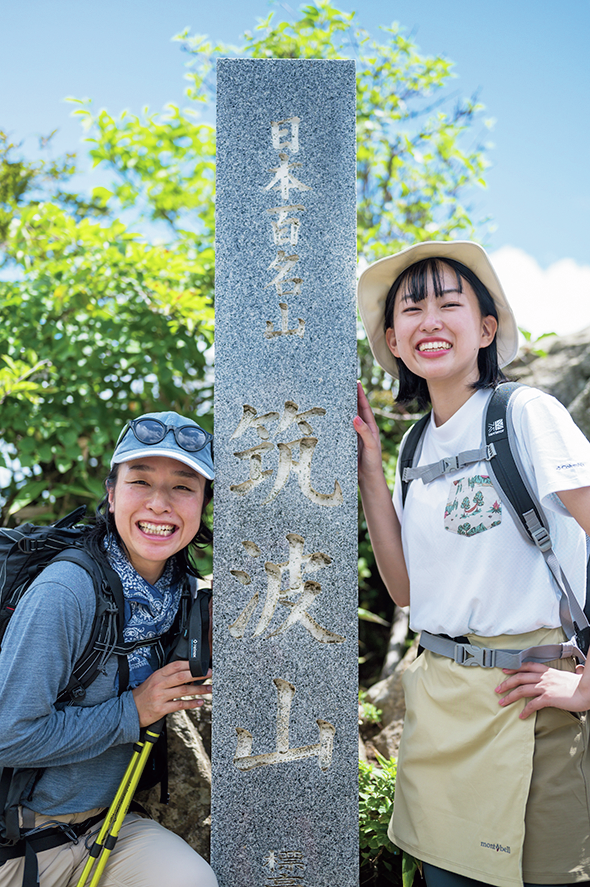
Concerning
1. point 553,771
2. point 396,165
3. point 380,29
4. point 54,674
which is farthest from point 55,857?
point 380,29

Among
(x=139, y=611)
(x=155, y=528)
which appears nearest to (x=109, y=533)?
(x=155, y=528)

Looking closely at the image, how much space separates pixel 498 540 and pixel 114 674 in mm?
1416

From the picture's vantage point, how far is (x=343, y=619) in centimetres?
253

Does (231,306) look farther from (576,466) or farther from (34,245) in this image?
(34,245)

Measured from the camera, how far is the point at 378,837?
291 cm

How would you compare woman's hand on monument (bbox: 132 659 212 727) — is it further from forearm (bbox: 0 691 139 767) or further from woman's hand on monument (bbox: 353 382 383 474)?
woman's hand on monument (bbox: 353 382 383 474)

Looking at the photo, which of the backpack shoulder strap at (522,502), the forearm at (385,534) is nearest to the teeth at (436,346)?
the backpack shoulder strap at (522,502)

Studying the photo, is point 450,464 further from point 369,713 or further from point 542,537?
point 369,713

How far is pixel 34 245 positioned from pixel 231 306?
301cm

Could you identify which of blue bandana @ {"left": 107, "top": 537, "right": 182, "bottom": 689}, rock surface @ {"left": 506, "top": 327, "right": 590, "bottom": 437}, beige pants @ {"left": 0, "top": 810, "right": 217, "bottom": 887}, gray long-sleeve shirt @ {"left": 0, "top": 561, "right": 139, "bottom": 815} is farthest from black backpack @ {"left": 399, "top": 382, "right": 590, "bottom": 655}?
rock surface @ {"left": 506, "top": 327, "right": 590, "bottom": 437}

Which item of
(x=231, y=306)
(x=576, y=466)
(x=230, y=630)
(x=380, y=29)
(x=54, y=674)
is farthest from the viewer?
(x=380, y=29)

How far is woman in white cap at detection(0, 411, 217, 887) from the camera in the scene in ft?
6.86

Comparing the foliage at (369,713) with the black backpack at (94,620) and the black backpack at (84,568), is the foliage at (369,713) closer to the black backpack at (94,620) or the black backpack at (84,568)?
the black backpack at (94,620)

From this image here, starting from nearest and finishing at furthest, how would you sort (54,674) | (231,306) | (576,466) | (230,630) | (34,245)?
(576,466)
(54,674)
(230,630)
(231,306)
(34,245)
